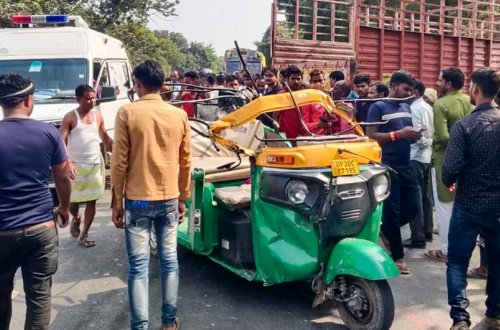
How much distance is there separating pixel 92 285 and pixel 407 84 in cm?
338

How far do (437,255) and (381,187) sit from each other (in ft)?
6.33

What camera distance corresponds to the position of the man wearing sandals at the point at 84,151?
17.4 ft

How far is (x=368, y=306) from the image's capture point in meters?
3.49

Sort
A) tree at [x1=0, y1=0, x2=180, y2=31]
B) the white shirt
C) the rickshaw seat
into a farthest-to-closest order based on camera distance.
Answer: tree at [x1=0, y1=0, x2=180, y2=31] → the white shirt → the rickshaw seat

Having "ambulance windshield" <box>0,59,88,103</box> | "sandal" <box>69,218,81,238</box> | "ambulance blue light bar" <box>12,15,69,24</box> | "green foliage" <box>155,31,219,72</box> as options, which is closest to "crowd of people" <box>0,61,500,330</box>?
"sandal" <box>69,218,81,238</box>

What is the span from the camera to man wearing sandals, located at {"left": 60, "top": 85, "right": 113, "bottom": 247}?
5.29 metres

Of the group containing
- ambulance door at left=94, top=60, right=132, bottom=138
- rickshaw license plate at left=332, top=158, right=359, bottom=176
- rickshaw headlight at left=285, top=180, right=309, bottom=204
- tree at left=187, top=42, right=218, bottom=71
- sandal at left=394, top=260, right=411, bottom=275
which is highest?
tree at left=187, top=42, right=218, bottom=71

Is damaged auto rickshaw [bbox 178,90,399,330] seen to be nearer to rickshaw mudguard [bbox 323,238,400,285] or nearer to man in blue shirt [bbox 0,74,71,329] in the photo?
rickshaw mudguard [bbox 323,238,400,285]

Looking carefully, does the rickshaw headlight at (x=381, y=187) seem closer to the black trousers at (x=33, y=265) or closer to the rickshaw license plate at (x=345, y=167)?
the rickshaw license plate at (x=345, y=167)

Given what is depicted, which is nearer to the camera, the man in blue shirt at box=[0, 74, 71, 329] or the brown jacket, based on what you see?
the man in blue shirt at box=[0, 74, 71, 329]

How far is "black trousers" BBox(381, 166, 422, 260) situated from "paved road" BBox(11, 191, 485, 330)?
367 millimetres

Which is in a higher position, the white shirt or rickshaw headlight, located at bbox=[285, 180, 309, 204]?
the white shirt

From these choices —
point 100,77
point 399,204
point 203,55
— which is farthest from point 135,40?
point 203,55

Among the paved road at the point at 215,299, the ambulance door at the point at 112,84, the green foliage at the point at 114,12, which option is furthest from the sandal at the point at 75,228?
the green foliage at the point at 114,12
